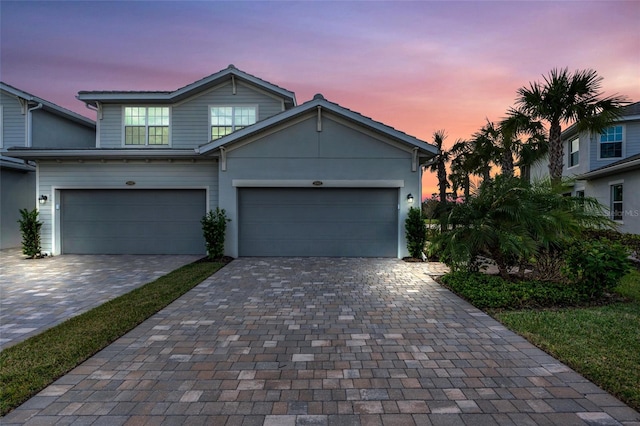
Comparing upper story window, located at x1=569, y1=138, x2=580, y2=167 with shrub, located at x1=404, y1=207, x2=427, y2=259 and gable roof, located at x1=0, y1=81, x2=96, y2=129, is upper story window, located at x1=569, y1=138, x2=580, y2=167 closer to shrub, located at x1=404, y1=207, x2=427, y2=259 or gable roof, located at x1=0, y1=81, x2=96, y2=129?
shrub, located at x1=404, y1=207, x2=427, y2=259

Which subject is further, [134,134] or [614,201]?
[614,201]

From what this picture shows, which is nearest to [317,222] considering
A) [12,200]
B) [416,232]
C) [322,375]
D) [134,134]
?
[416,232]

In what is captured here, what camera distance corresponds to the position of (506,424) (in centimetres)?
242

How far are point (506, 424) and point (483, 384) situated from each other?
0.57m

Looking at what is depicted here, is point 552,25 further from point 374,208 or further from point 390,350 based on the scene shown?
point 390,350

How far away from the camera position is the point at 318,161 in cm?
1017

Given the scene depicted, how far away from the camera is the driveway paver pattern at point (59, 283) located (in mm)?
4809

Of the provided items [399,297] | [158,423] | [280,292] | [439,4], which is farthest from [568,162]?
[158,423]

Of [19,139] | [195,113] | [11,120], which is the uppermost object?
[195,113]

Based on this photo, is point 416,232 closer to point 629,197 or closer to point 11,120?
point 629,197

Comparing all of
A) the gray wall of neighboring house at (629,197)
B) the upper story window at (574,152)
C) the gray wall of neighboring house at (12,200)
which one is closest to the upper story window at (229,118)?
the gray wall of neighboring house at (12,200)

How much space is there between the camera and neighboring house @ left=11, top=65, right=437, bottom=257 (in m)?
10.1

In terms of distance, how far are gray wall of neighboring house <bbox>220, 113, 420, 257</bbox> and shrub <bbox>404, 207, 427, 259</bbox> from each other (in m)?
0.32

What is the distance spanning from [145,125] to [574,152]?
21851 millimetres
